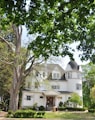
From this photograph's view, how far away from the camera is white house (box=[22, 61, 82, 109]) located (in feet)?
189

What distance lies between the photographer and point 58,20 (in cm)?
1166

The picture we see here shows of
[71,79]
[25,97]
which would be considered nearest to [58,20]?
[25,97]

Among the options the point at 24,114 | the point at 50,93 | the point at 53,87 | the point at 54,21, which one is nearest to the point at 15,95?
the point at 24,114

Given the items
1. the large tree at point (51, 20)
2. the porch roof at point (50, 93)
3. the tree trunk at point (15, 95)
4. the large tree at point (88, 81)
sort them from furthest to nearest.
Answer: the large tree at point (88, 81) < the porch roof at point (50, 93) < the tree trunk at point (15, 95) < the large tree at point (51, 20)

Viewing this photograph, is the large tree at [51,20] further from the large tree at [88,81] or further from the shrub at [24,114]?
the large tree at [88,81]

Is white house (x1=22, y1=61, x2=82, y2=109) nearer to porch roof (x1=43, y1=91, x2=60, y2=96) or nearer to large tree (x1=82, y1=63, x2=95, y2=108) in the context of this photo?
porch roof (x1=43, y1=91, x2=60, y2=96)

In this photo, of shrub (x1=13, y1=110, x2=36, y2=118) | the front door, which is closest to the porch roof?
the front door

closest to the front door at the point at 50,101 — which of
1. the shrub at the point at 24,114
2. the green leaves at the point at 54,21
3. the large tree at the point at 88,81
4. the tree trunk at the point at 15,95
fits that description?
the large tree at the point at 88,81

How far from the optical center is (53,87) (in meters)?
61.3

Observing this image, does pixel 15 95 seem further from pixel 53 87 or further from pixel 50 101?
pixel 53 87

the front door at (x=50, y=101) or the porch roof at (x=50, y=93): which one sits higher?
the porch roof at (x=50, y=93)

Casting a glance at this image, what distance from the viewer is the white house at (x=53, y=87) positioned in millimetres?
57500

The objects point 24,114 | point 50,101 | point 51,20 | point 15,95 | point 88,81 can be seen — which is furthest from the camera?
point 88,81

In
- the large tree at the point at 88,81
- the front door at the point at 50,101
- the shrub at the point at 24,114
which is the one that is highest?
the large tree at the point at 88,81
